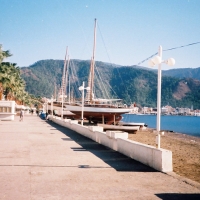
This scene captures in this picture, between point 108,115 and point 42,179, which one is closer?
point 42,179

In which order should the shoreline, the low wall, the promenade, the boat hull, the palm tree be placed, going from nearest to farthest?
the promenade → the low wall → the shoreline → the boat hull → the palm tree

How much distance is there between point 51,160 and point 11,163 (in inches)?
55.2

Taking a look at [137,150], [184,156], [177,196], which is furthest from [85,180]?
[184,156]

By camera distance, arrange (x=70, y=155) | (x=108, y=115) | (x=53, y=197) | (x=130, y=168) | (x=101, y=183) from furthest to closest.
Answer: (x=108, y=115), (x=70, y=155), (x=130, y=168), (x=101, y=183), (x=53, y=197)

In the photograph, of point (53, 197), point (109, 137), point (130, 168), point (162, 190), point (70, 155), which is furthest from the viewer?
point (109, 137)

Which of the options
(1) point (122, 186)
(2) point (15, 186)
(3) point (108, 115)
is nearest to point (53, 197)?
(2) point (15, 186)

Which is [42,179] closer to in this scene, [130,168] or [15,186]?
[15,186]

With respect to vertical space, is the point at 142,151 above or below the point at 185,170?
above

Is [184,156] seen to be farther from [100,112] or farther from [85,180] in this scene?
[100,112]

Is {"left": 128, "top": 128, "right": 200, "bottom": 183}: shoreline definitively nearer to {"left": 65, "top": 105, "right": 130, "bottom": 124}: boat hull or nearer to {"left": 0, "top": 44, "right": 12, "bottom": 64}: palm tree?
{"left": 65, "top": 105, "right": 130, "bottom": 124}: boat hull

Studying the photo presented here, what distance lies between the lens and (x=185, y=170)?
31.7ft

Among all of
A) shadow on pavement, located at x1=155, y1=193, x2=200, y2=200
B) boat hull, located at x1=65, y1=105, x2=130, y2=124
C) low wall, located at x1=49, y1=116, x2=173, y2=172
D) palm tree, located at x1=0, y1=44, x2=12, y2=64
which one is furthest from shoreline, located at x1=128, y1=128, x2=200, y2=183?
palm tree, located at x1=0, y1=44, x2=12, y2=64

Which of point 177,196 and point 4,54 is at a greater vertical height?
point 4,54

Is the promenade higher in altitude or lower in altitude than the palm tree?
lower
